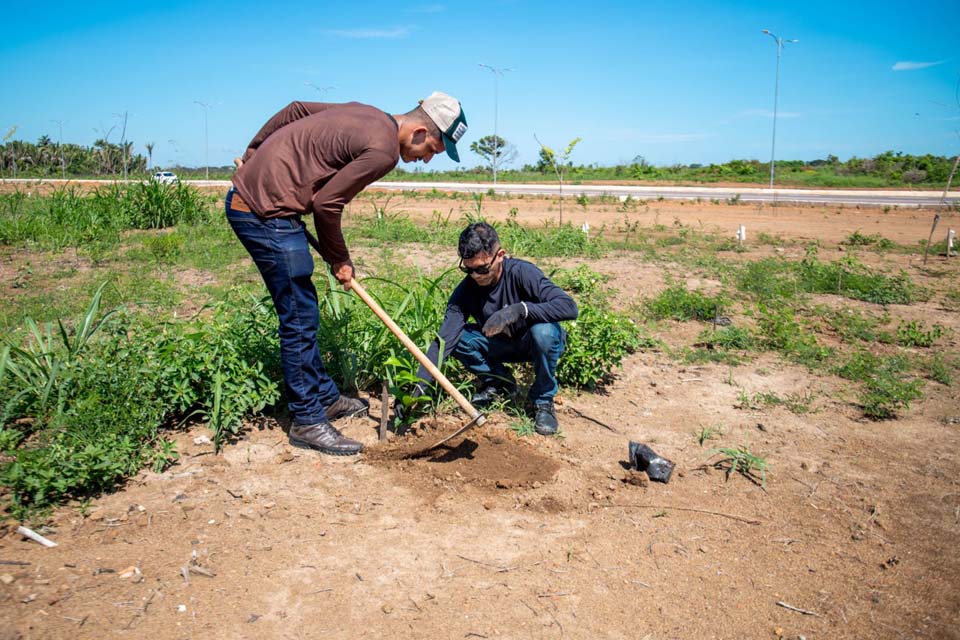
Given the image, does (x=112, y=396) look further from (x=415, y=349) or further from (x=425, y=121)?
(x=425, y=121)

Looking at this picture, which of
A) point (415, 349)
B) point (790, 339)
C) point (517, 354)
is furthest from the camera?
point (790, 339)

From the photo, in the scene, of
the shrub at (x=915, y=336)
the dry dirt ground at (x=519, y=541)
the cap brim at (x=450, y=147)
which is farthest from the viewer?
the shrub at (x=915, y=336)

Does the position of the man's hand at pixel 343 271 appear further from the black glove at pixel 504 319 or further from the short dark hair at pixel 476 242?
the black glove at pixel 504 319

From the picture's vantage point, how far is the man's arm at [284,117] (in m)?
3.39

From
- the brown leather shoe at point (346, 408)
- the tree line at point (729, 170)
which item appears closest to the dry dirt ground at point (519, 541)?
the brown leather shoe at point (346, 408)

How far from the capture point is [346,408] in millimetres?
3820

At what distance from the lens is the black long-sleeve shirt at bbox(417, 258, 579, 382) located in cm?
362

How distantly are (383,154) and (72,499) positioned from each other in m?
2.06

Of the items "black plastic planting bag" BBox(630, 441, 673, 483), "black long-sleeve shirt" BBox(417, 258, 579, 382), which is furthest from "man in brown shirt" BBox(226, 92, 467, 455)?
"black plastic planting bag" BBox(630, 441, 673, 483)

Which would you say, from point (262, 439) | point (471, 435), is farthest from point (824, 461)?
point (262, 439)

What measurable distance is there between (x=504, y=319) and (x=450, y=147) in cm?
94

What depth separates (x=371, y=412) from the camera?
13.1 ft

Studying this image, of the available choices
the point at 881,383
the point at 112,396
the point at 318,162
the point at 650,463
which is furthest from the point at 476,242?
the point at 881,383

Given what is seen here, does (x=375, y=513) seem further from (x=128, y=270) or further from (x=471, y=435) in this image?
(x=128, y=270)
